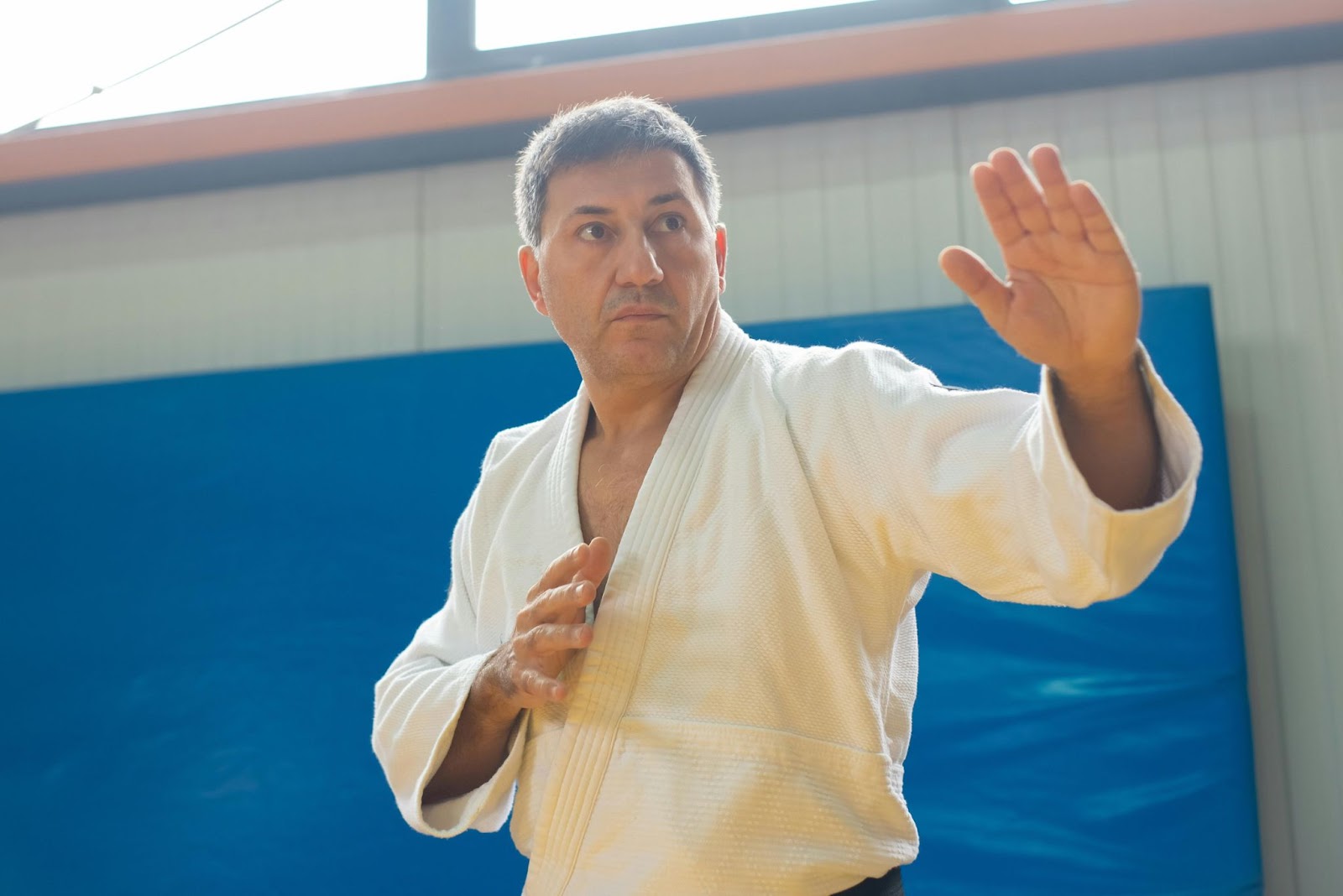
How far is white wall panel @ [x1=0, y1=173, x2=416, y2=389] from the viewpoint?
3.76 metres

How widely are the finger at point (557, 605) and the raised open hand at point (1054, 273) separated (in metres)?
0.42

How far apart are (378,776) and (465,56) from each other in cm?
222

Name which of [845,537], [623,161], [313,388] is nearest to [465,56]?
[313,388]

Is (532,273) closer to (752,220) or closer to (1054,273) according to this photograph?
(1054,273)

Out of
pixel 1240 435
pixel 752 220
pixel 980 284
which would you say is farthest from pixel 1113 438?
pixel 752 220

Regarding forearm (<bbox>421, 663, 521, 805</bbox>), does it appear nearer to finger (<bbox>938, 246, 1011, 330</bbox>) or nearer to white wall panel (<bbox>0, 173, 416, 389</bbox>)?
finger (<bbox>938, 246, 1011, 330</bbox>)

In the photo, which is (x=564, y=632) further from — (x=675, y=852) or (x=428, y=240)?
(x=428, y=240)

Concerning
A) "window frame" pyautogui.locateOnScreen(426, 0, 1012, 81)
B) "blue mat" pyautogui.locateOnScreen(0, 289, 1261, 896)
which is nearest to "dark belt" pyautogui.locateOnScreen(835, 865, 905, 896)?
"blue mat" pyautogui.locateOnScreen(0, 289, 1261, 896)

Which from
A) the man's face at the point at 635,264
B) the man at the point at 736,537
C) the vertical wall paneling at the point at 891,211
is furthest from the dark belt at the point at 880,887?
the vertical wall paneling at the point at 891,211

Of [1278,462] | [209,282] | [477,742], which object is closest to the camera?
[477,742]

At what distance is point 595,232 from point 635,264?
0.08m

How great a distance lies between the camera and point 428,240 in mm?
3742

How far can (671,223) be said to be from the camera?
1.29 metres

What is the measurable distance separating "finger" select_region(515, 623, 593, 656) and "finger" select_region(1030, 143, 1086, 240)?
0.52 m
